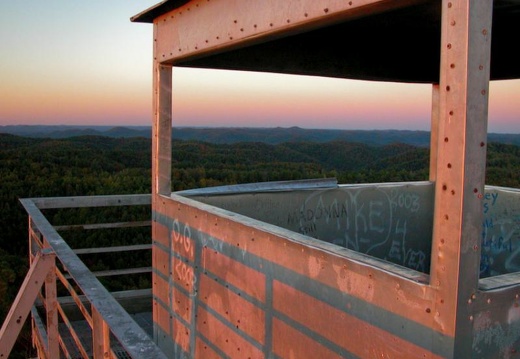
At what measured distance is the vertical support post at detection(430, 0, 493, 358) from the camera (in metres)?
2.31

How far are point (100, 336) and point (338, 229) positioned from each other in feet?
13.2

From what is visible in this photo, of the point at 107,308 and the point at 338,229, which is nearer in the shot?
the point at 107,308

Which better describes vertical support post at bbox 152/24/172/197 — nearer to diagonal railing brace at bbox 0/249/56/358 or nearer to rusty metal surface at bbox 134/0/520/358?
rusty metal surface at bbox 134/0/520/358

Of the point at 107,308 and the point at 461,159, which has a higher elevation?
the point at 461,159

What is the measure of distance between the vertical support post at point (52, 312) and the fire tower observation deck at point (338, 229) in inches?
0.6

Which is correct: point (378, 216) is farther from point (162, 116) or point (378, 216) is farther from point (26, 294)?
point (26, 294)

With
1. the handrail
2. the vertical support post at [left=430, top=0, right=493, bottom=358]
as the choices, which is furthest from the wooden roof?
the handrail

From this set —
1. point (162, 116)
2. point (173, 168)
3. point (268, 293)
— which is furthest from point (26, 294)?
point (173, 168)

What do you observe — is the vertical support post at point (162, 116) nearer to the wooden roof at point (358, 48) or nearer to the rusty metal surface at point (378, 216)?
the wooden roof at point (358, 48)

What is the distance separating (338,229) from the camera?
5.89m

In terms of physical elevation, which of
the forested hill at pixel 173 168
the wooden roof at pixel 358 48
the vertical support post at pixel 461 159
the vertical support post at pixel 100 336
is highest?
the wooden roof at pixel 358 48

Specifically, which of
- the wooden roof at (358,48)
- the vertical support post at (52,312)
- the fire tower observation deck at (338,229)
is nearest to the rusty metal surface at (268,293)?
the fire tower observation deck at (338,229)

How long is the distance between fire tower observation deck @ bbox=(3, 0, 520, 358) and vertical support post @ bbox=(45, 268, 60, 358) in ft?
0.05

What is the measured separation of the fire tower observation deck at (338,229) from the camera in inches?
92.3
